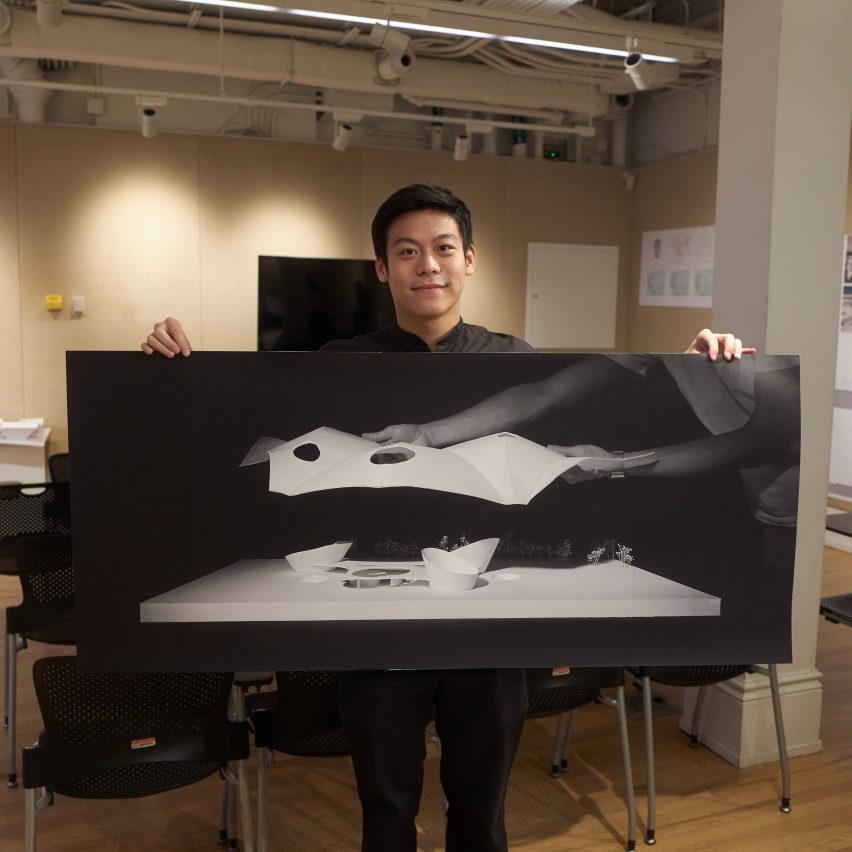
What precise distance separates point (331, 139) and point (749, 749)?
575 centimetres

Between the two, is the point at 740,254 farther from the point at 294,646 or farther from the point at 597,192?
the point at 597,192

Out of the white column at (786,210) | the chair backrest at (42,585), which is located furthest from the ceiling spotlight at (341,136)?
the chair backrest at (42,585)

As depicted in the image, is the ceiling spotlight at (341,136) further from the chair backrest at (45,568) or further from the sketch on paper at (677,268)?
the chair backrest at (45,568)

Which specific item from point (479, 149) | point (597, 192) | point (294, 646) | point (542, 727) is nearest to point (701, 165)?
point (597, 192)

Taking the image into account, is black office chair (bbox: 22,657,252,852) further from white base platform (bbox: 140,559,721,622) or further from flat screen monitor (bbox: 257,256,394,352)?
flat screen monitor (bbox: 257,256,394,352)

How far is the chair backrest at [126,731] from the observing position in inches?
76.9

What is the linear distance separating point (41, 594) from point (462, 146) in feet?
16.8

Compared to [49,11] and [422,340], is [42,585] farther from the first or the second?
[49,11]

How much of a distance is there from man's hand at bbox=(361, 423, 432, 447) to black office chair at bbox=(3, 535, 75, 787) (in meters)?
1.52

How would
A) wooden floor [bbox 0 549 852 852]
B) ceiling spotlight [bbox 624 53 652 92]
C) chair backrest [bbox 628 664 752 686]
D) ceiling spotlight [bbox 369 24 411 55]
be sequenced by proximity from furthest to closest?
ceiling spotlight [bbox 369 24 411 55] < ceiling spotlight [bbox 624 53 652 92] < chair backrest [bbox 628 664 752 686] < wooden floor [bbox 0 549 852 852]

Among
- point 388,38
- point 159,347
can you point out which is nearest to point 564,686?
point 159,347

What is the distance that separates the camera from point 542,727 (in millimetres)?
3314

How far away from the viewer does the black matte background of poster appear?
162cm

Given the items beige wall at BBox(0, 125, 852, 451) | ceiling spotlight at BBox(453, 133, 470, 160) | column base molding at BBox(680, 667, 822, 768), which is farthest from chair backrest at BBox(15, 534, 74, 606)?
ceiling spotlight at BBox(453, 133, 470, 160)
